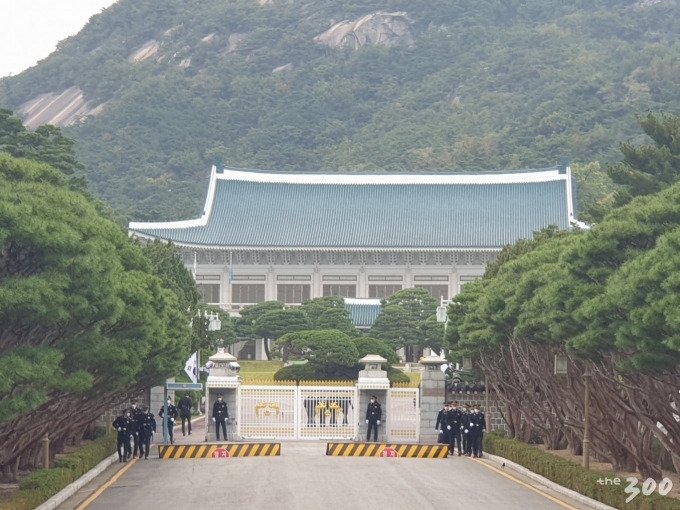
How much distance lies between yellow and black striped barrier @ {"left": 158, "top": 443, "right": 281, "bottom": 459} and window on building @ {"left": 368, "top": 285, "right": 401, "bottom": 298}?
5808 cm

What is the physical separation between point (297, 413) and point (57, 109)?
140532mm

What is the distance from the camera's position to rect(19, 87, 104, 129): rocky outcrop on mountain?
573 feet

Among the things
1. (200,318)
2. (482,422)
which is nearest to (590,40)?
(200,318)

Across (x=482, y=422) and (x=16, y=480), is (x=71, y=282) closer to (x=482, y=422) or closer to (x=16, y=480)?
(x=16, y=480)

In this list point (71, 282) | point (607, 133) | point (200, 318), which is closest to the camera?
point (71, 282)

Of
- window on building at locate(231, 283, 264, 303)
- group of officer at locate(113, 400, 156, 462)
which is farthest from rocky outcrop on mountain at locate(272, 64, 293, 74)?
group of officer at locate(113, 400, 156, 462)

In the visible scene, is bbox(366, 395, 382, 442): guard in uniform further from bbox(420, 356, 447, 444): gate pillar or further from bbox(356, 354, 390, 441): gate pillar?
bbox(420, 356, 447, 444): gate pillar

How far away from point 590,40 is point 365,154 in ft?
130

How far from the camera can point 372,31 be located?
187875 millimetres

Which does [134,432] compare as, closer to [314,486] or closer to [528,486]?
[314,486]

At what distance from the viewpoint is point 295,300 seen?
9512 cm

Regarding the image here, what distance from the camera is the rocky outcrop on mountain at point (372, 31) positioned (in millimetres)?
184950

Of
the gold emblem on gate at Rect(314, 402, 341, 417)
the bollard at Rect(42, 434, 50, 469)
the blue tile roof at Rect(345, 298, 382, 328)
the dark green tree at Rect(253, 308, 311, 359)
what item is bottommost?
the bollard at Rect(42, 434, 50, 469)

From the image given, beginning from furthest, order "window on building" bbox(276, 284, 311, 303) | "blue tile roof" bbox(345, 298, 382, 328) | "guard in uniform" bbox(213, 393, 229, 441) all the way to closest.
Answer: "window on building" bbox(276, 284, 311, 303), "blue tile roof" bbox(345, 298, 382, 328), "guard in uniform" bbox(213, 393, 229, 441)
